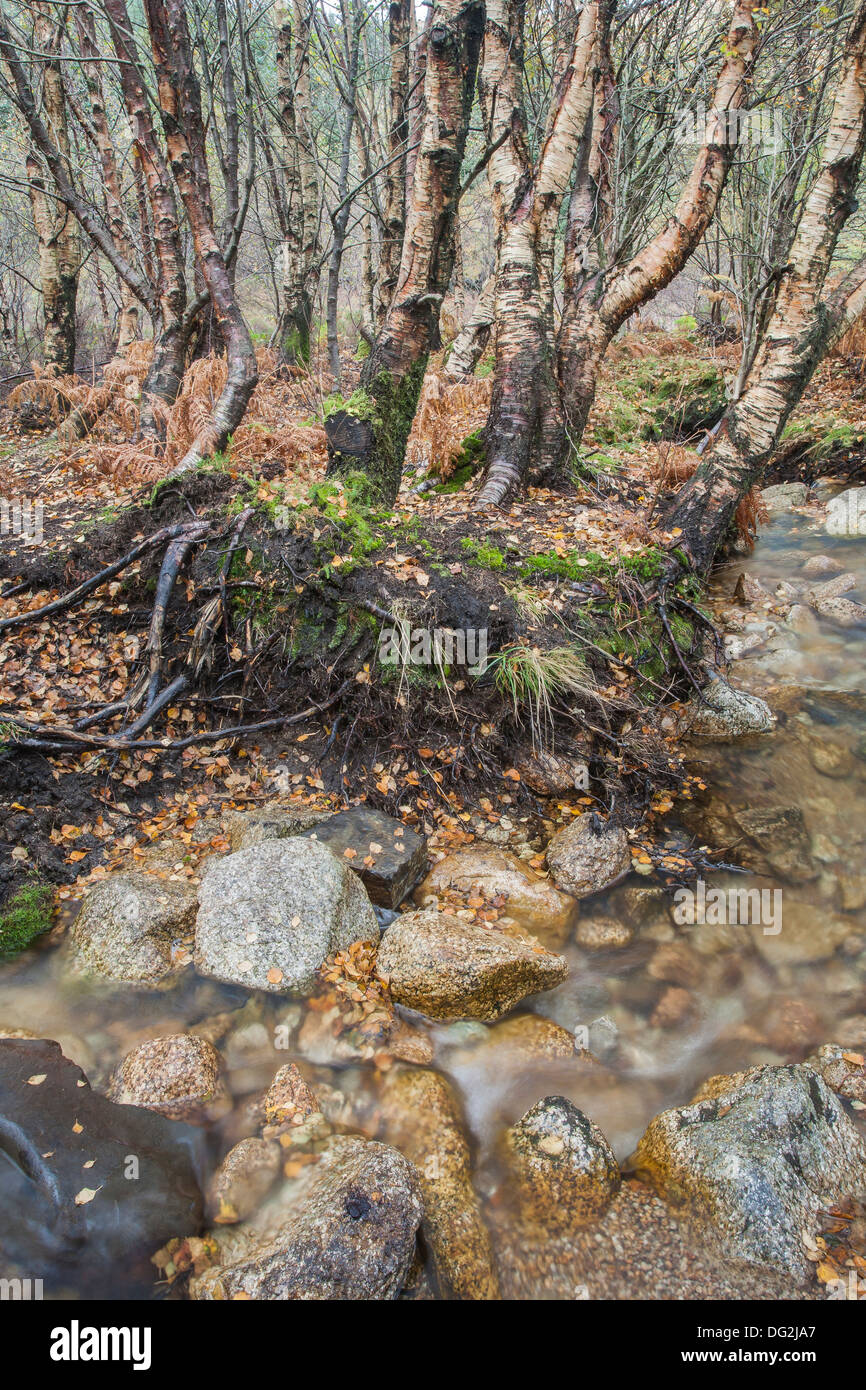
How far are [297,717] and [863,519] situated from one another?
7.29 m

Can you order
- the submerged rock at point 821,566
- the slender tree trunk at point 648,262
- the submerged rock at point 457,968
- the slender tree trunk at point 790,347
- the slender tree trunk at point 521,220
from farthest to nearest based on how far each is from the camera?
the submerged rock at point 821,566
the slender tree trunk at point 521,220
the slender tree trunk at point 648,262
the slender tree trunk at point 790,347
the submerged rock at point 457,968

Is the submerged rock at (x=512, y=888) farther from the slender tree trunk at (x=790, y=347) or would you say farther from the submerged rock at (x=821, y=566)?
the submerged rock at (x=821, y=566)

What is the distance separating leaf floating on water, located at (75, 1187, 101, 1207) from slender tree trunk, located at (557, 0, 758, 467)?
6.73 m

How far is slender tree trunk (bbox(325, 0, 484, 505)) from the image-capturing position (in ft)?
17.4

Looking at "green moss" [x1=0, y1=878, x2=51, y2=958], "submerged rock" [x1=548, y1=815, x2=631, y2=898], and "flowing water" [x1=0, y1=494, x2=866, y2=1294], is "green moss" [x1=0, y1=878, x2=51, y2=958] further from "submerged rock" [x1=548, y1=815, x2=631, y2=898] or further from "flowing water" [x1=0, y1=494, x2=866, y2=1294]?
"submerged rock" [x1=548, y1=815, x2=631, y2=898]

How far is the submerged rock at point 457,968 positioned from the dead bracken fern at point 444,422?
4.80 meters

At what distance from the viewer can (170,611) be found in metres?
5.06

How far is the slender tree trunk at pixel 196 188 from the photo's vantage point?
5.75 meters

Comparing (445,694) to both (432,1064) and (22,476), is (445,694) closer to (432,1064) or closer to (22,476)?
(432,1064)

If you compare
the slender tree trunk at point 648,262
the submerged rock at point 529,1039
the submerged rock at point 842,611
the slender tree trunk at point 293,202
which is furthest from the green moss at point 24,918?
the slender tree trunk at point 293,202

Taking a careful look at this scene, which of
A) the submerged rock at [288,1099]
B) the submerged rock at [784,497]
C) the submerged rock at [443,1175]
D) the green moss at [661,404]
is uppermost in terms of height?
the green moss at [661,404]

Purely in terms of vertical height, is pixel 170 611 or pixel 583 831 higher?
pixel 170 611

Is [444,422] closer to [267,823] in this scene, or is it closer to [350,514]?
[350,514]
